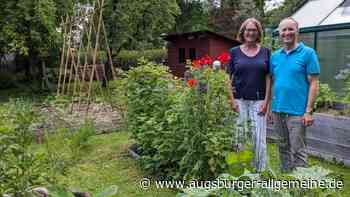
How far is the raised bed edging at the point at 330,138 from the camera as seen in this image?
462cm

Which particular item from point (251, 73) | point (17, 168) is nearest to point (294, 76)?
point (251, 73)

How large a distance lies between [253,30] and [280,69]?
0.47 m

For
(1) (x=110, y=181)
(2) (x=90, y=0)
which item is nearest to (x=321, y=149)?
(1) (x=110, y=181)

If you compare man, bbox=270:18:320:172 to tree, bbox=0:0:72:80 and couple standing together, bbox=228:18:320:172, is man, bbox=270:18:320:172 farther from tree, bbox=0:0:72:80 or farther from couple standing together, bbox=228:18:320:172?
tree, bbox=0:0:72:80

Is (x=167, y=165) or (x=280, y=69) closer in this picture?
(x=280, y=69)

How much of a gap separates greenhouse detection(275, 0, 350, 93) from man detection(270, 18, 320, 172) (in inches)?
190

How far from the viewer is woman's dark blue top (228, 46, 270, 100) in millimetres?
3672

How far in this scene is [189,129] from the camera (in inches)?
151

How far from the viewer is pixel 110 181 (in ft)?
14.8

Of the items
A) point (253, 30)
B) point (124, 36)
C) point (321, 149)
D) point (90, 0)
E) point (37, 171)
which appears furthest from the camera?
point (124, 36)

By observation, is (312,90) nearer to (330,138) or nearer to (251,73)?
(251,73)

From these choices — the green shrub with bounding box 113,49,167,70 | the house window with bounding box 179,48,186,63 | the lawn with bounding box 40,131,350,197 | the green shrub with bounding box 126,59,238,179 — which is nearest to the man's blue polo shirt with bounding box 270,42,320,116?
the green shrub with bounding box 126,59,238,179

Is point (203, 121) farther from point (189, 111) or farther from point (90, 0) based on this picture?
point (90, 0)

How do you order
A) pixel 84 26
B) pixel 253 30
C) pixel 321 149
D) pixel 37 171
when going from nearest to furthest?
1. pixel 37 171
2. pixel 253 30
3. pixel 321 149
4. pixel 84 26
